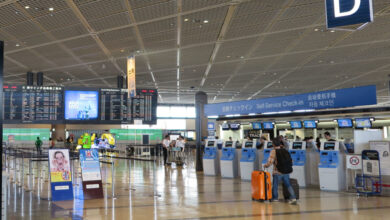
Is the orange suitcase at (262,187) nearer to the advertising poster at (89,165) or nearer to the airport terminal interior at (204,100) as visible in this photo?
the airport terminal interior at (204,100)

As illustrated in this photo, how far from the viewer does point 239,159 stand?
504 inches

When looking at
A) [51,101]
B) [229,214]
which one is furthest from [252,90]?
[229,214]

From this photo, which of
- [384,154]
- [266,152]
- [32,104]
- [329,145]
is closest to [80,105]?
[32,104]

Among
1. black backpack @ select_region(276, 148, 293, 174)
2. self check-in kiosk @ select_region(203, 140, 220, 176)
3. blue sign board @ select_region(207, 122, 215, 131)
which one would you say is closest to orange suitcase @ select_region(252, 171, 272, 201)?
black backpack @ select_region(276, 148, 293, 174)

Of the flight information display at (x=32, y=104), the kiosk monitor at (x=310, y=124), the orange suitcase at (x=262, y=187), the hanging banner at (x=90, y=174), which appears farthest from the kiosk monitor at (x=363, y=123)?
the hanging banner at (x=90, y=174)

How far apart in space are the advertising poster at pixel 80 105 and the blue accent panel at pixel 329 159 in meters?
9.04

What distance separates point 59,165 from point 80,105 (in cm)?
647

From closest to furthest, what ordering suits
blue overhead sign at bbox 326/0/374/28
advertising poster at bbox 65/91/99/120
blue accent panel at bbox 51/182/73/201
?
1. blue overhead sign at bbox 326/0/374/28
2. blue accent panel at bbox 51/182/73/201
3. advertising poster at bbox 65/91/99/120

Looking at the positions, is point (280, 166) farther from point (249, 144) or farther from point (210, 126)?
point (210, 126)

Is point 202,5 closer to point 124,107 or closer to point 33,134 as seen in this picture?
point 124,107

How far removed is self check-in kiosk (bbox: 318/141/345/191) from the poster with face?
20.4 feet

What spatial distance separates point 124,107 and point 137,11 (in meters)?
6.69

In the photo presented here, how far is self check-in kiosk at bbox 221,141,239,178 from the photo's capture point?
40.7 ft

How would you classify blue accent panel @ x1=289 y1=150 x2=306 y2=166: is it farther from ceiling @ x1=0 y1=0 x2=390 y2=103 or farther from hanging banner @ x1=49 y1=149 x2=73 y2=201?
hanging banner @ x1=49 y1=149 x2=73 y2=201
